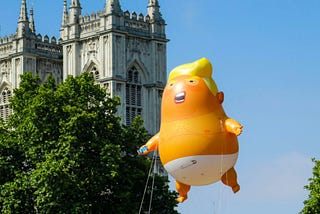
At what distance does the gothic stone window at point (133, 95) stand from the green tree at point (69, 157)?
16854 millimetres

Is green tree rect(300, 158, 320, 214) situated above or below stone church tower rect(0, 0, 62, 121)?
below

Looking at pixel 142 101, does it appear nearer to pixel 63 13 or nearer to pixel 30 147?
pixel 63 13

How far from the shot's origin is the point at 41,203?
59.0 metres

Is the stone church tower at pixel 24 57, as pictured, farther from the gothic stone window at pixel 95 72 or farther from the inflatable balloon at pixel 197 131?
the inflatable balloon at pixel 197 131

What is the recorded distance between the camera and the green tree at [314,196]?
61812mm

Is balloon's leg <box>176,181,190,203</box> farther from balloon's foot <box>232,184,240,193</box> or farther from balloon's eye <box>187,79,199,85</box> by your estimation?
balloon's eye <box>187,79,199,85</box>

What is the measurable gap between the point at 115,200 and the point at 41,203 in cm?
475

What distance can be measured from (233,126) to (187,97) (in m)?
1.61

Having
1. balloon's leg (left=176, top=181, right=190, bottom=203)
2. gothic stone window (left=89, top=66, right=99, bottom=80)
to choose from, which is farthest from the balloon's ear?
gothic stone window (left=89, top=66, right=99, bottom=80)

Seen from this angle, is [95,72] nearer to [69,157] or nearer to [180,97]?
[69,157]

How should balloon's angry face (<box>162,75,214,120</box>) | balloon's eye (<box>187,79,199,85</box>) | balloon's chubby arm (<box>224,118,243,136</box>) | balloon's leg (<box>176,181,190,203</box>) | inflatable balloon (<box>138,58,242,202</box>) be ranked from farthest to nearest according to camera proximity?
balloon's leg (<box>176,181,190,203</box>) → balloon's eye (<box>187,79,199,85</box>) → balloon's angry face (<box>162,75,214,120</box>) → inflatable balloon (<box>138,58,242,202</box>) → balloon's chubby arm (<box>224,118,243,136</box>)

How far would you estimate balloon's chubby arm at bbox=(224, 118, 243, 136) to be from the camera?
35631 millimetres

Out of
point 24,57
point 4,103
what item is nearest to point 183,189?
point 24,57

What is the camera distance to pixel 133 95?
3273 inches
